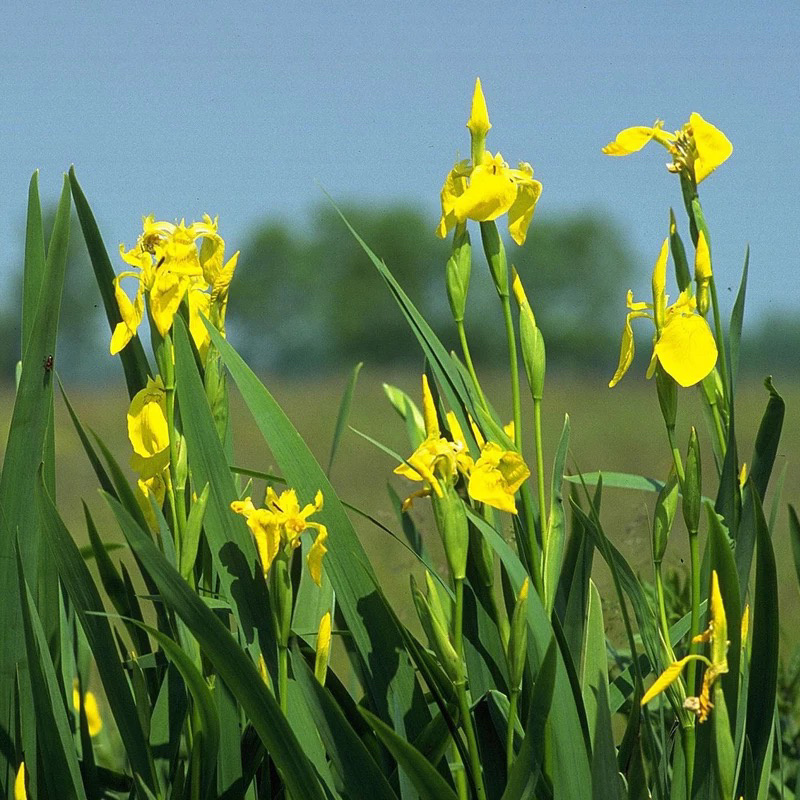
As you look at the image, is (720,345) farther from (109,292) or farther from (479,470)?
(109,292)

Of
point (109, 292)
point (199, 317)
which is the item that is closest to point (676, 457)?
point (199, 317)

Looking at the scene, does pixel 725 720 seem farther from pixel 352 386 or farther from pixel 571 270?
pixel 571 270

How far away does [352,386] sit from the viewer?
957mm

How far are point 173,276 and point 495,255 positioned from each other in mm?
223

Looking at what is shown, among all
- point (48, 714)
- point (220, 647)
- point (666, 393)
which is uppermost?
point (666, 393)

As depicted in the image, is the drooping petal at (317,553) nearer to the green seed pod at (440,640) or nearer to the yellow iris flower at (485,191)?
the green seed pod at (440,640)

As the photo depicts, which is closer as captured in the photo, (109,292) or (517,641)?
(517,641)

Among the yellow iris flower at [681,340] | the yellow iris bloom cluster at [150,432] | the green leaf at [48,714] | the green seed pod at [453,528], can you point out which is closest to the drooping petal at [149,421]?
the yellow iris bloom cluster at [150,432]

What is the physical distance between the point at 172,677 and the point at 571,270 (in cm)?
2477

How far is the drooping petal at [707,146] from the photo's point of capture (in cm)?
68

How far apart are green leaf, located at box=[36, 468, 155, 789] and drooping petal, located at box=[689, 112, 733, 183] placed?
52 cm

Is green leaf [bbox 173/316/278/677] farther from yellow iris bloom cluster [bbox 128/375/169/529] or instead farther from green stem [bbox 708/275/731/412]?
green stem [bbox 708/275/731/412]

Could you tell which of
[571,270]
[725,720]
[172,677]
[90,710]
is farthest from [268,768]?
[571,270]

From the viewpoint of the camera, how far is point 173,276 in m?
0.65
